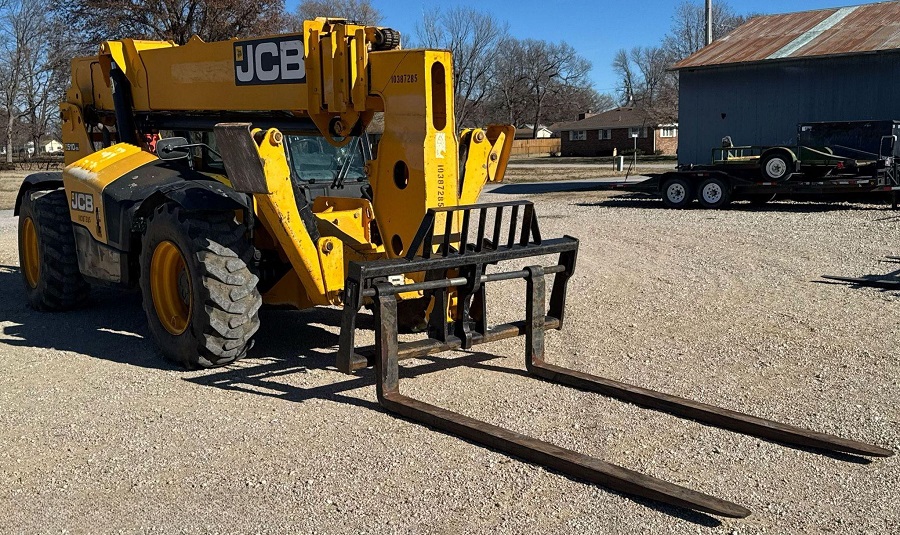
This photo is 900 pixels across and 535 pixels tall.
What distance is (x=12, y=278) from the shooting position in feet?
39.6

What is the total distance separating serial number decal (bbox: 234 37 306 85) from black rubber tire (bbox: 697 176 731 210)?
15.3m

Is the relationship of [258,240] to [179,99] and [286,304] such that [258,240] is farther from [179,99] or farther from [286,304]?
[179,99]

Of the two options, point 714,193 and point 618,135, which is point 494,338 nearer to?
point 714,193

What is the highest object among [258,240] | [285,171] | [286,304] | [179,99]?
[179,99]

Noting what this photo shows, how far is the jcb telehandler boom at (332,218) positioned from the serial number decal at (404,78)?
0.01 metres

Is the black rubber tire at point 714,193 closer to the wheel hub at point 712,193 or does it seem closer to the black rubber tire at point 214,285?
the wheel hub at point 712,193

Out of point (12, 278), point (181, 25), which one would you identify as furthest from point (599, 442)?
point (181, 25)

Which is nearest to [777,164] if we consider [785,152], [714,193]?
[785,152]

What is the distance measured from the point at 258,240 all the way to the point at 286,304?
2.01 ft

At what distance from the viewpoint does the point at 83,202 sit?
841 cm

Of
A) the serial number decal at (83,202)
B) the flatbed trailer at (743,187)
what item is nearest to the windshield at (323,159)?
Result: the serial number decal at (83,202)

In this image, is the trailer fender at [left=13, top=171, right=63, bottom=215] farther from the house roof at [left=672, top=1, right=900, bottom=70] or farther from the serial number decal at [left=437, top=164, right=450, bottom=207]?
the house roof at [left=672, top=1, right=900, bottom=70]

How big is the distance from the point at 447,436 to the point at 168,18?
33.6m

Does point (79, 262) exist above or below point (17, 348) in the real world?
above
